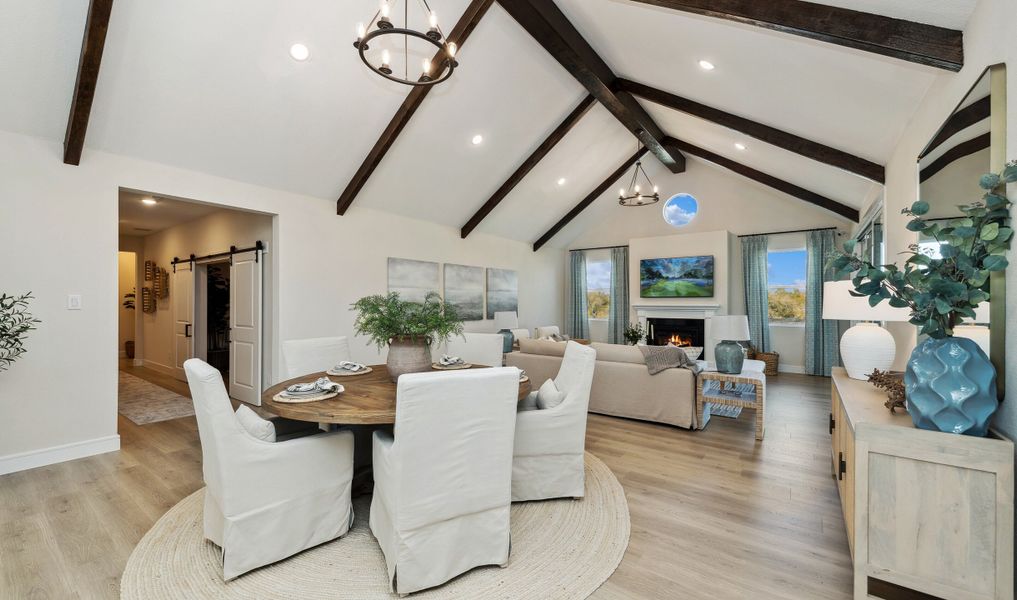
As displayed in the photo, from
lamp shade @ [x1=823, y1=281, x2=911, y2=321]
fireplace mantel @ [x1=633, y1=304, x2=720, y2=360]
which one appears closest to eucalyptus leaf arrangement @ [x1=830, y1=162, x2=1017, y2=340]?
lamp shade @ [x1=823, y1=281, x2=911, y2=321]

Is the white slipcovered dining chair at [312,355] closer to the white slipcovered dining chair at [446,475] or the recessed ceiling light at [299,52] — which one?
the white slipcovered dining chair at [446,475]

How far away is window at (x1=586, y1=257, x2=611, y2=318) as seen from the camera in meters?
9.39

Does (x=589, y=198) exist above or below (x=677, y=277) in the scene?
above

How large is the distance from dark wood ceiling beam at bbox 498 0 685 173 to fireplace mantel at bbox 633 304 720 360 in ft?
10.5

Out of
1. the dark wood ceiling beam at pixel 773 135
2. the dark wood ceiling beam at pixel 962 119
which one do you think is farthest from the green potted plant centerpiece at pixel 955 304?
the dark wood ceiling beam at pixel 773 135

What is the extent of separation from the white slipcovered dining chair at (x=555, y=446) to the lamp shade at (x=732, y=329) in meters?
2.03

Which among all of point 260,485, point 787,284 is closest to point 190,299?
point 260,485

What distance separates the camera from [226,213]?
5824mm

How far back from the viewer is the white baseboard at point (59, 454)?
320 cm

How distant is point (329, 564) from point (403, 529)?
574 mm

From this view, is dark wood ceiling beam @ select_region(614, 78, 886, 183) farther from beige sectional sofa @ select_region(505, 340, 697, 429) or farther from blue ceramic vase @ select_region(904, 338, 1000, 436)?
blue ceramic vase @ select_region(904, 338, 1000, 436)

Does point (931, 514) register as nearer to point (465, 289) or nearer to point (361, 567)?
point (361, 567)

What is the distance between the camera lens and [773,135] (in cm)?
450

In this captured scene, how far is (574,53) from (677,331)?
215 inches
